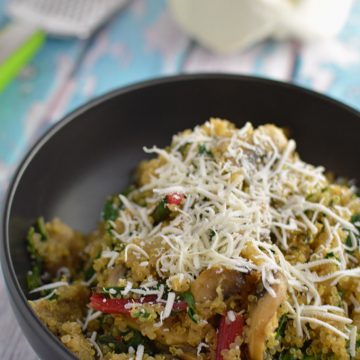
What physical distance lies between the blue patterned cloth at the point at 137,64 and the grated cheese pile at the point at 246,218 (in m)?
1.23

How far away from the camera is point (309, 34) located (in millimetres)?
3377

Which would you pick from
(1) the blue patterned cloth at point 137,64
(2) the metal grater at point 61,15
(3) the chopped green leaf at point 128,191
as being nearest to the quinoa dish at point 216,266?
(3) the chopped green leaf at point 128,191

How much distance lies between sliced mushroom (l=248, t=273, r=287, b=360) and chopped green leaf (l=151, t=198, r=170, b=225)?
1.45 ft

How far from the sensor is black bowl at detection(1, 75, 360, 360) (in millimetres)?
2207

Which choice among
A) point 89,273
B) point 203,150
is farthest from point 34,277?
point 203,150

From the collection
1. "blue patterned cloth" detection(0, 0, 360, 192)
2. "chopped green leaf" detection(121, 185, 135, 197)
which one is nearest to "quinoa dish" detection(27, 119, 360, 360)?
"chopped green leaf" detection(121, 185, 135, 197)

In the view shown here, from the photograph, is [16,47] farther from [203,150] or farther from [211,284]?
[211,284]

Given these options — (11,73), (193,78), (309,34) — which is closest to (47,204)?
(193,78)

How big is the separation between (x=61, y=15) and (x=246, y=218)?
85.5 inches

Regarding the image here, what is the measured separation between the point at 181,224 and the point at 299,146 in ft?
2.93

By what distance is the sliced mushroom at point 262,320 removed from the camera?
1.52 m

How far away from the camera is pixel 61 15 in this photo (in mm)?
3383

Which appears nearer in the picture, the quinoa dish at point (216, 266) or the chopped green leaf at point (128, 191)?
the quinoa dish at point (216, 266)

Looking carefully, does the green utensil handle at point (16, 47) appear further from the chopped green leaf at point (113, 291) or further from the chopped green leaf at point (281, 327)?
the chopped green leaf at point (281, 327)
